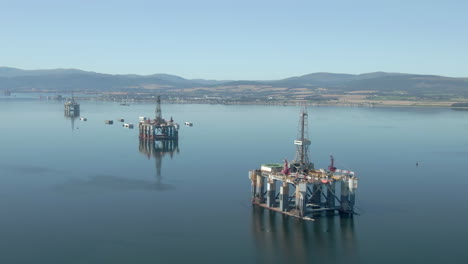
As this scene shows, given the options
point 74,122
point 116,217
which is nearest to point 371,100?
point 74,122

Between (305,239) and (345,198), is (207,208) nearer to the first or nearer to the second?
(305,239)

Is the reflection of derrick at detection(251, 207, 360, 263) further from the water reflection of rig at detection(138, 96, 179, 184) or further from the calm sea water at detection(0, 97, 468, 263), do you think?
the water reflection of rig at detection(138, 96, 179, 184)

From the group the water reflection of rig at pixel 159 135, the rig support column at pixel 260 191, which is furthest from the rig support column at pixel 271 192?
the water reflection of rig at pixel 159 135

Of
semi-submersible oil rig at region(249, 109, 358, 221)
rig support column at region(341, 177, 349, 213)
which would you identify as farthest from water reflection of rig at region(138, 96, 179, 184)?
rig support column at region(341, 177, 349, 213)

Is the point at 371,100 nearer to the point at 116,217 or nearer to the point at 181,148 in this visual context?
the point at 181,148

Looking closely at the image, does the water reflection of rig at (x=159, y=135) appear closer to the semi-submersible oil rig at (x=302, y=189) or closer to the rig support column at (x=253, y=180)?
the rig support column at (x=253, y=180)
